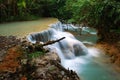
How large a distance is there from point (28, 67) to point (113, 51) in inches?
254

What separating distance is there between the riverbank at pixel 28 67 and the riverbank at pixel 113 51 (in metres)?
3.80

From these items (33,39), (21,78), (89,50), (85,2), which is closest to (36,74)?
(21,78)

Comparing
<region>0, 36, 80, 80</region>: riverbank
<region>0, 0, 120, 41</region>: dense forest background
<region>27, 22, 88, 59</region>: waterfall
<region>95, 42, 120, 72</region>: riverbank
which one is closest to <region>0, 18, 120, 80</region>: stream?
<region>27, 22, 88, 59</region>: waterfall

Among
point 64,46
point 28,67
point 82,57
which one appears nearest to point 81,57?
point 82,57

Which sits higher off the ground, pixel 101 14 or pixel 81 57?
pixel 101 14

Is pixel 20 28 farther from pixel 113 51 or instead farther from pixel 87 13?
pixel 113 51

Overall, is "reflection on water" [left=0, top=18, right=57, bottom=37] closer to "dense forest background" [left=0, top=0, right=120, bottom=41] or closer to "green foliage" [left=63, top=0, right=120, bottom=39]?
"dense forest background" [left=0, top=0, right=120, bottom=41]

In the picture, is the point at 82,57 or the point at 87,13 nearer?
the point at 82,57

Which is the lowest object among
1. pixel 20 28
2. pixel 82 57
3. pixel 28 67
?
pixel 82 57

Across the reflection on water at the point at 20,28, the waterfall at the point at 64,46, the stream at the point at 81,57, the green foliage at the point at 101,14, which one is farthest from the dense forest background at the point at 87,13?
the reflection on water at the point at 20,28

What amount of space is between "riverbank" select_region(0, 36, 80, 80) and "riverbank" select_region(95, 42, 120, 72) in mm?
3800

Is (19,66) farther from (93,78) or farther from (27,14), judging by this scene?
(27,14)

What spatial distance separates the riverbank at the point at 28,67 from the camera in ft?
22.3

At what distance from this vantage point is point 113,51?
12.3 m
